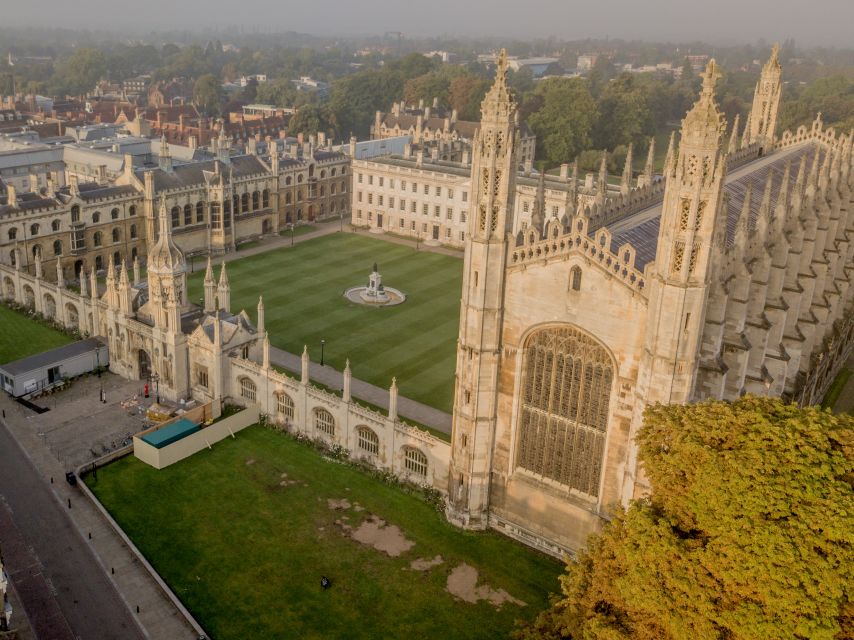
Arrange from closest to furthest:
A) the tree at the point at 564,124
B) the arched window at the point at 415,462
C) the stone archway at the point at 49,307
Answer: the arched window at the point at 415,462 → the stone archway at the point at 49,307 → the tree at the point at 564,124

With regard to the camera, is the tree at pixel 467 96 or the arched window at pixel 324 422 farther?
the tree at pixel 467 96

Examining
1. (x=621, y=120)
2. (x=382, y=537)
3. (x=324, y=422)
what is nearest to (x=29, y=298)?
(x=324, y=422)

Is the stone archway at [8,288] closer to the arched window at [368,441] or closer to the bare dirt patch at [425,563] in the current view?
the arched window at [368,441]

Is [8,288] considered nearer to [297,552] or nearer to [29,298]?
[29,298]

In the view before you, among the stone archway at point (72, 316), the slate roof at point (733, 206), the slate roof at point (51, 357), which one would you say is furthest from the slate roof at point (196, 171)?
the slate roof at point (733, 206)

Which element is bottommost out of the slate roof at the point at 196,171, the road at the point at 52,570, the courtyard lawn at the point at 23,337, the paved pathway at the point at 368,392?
the road at the point at 52,570

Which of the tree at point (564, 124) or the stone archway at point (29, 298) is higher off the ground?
the tree at point (564, 124)
